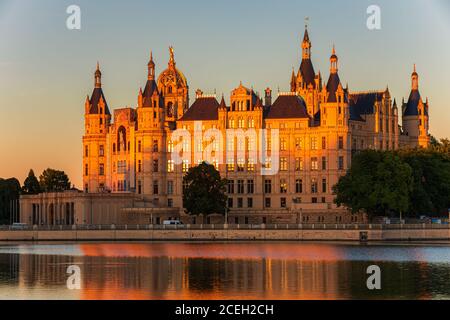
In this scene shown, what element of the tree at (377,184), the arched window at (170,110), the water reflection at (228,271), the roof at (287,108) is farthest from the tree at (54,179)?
the water reflection at (228,271)

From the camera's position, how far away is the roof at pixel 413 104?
17462 cm

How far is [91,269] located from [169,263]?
7.36m

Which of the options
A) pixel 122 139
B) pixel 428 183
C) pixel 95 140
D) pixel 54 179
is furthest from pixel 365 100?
pixel 54 179

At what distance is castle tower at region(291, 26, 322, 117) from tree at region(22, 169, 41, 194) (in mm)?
37940

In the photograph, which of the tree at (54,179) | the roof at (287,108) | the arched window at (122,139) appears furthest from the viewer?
the tree at (54,179)

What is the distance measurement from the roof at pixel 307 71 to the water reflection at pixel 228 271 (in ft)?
163

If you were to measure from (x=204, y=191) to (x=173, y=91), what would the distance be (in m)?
35.2

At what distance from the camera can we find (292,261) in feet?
329

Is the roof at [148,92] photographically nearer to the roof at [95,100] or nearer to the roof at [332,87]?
the roof at [95,100]

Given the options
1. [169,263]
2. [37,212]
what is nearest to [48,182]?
[37,212]

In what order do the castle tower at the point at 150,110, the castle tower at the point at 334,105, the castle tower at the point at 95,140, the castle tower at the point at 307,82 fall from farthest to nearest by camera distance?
1. the castle tower at the point at 95,140
2. the castle tower at the point at 307,82
3. the castle tower at the point at 150,110
4. the castle tower at the point at 334,105

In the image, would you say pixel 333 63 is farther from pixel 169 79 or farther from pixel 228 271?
pixel 228 271
